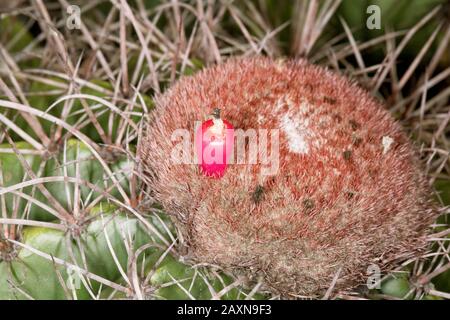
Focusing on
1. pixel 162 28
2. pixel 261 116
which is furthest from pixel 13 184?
pixel 162 28

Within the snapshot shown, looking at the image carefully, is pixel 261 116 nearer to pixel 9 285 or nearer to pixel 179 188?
pixel 179 188

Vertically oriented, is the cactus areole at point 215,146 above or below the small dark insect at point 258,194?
above

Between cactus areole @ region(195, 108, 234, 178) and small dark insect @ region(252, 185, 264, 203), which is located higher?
cactus areole @ region(195, 108, 234, 178)
